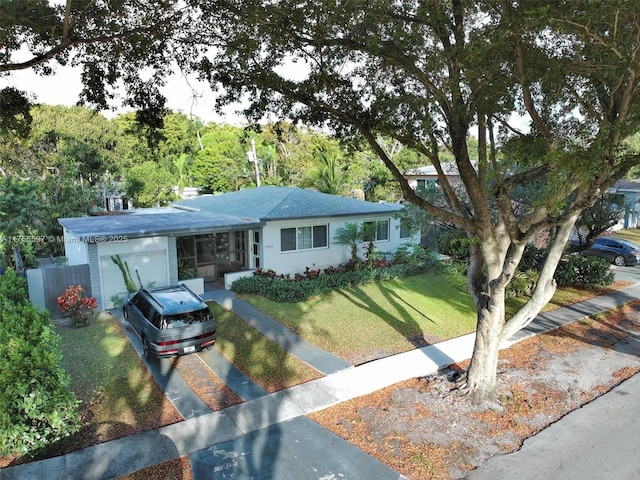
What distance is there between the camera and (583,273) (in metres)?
18.9

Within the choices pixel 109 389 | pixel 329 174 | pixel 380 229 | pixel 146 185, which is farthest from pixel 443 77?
pixel 146 185

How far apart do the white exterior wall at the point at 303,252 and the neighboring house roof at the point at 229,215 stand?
452mm

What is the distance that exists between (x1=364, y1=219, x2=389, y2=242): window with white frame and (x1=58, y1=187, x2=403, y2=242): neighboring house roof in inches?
28.6

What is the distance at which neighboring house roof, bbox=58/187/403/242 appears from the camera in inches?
613

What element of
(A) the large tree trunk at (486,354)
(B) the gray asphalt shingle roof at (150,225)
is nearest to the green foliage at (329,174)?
(B) the gray asphalt shingle roof at (150,225)

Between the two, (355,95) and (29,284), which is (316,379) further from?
(29,284)

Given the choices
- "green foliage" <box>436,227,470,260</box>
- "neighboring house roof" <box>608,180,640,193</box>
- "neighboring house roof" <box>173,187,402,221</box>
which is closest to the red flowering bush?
Answer: "neighboring house roof" <box>173,187,402,221</box>

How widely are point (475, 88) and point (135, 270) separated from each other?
12406 mm

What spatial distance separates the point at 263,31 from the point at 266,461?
815 centimetres

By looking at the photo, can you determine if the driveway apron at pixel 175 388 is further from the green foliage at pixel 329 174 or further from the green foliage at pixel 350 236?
the green foliage at pixel 329 174

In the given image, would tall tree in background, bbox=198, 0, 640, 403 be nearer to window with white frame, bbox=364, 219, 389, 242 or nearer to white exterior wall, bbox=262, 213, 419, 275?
white exterior wall, bbox=262, 213, 419, 275

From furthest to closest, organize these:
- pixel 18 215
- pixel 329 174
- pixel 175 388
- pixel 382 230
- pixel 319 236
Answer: pixel 329 174
pixel 382 230
pixel 18 215
pixel 319 236
pixel 175 388

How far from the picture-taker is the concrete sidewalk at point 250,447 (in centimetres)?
686

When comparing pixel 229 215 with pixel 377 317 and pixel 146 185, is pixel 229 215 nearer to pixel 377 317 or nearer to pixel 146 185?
pixel 377 317
